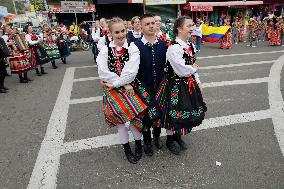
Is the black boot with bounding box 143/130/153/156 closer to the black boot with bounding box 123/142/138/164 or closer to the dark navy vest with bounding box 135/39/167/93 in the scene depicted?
the black boot with bounding box 123/142/138/164

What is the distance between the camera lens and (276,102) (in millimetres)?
5230

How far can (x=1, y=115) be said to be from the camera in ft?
17.7

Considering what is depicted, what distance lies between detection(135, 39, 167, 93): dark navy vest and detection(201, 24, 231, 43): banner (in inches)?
472

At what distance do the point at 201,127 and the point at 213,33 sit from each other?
12.0m

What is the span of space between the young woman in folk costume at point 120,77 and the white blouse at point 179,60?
392 millimetres

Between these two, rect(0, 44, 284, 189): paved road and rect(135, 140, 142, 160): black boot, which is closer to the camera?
rect(0, 44, 284, 189): paved road

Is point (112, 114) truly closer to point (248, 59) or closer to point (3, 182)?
point (3, 182)

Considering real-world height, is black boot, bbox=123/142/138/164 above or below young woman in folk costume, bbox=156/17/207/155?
below

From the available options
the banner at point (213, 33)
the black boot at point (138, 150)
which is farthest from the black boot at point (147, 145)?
the banner at point (213, 33)

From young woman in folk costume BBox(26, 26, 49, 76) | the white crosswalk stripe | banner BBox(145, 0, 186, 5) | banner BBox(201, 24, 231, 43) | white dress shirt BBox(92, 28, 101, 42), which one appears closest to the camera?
the white crosswalk stripe

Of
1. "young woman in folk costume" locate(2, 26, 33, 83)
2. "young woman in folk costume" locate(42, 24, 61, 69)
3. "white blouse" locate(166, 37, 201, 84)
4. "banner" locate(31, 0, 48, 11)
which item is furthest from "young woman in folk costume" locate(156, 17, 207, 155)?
"banner" locate(31, 0, 48, 11)

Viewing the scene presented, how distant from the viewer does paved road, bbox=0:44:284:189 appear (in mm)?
3000

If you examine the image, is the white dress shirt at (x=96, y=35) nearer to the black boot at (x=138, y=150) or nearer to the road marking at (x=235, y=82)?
the road marking at (x=235, y=82)

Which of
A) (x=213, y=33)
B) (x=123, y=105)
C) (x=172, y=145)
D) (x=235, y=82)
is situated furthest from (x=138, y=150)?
(x=213, y=33)
